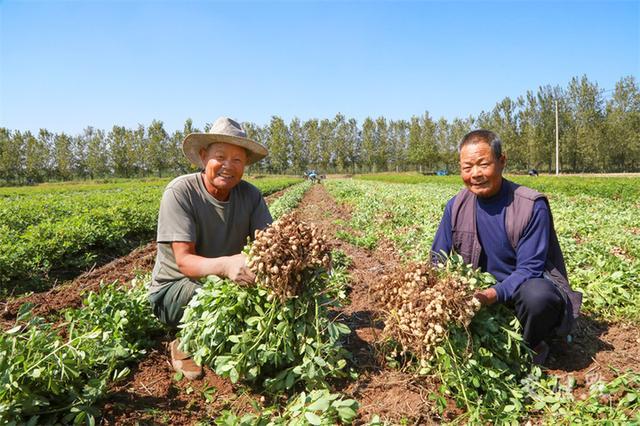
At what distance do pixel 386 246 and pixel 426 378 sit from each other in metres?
4.33

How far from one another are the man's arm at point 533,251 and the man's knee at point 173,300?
90.0 inches

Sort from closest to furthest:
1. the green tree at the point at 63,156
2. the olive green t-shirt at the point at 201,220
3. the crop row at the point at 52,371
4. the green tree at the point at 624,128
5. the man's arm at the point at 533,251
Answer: the crop row at the point at 52,371 → the man's arm at the point at 533,251 → the olive green t-shirt at the point at 201,220 → the green tree at the point at 624,128 → the green tree at the point at 63,156

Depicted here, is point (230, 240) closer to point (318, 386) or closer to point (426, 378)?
point (318, 386)

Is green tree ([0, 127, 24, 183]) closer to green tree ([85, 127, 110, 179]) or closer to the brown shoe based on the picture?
green tree ([85, 127, 110, 179])

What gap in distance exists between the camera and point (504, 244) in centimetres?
296

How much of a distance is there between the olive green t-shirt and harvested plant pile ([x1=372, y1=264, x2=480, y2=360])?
127cm

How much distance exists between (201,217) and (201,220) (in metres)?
0.02

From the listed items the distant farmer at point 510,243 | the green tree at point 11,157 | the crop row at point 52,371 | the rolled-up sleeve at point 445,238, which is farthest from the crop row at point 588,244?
the green tree at point 11,157

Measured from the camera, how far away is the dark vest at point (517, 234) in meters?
2.80

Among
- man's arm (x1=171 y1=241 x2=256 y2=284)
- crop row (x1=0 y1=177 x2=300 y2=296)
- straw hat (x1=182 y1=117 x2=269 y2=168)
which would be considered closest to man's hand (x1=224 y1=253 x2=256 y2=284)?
man's arm (x1=171 y1=241 x2=256 y2=284)

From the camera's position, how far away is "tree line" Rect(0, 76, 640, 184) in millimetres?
47469

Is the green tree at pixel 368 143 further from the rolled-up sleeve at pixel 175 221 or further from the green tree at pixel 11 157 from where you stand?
the rolled-up sleeve at pixel 175 221

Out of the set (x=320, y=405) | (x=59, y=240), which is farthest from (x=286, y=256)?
(x=59, y=240)

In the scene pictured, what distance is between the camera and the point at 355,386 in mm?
2625
